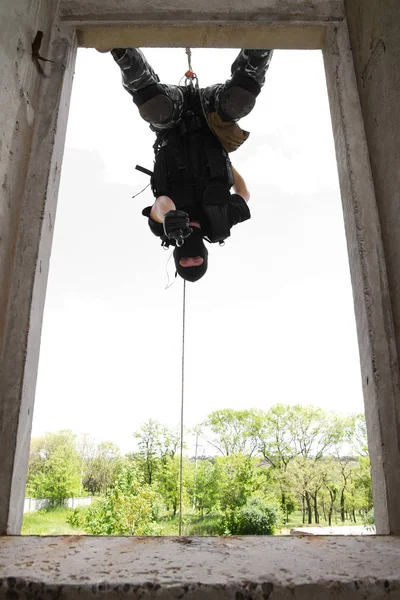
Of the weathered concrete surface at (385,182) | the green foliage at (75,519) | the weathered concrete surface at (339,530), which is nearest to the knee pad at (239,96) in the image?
the weathered concrete surface at (385,182)

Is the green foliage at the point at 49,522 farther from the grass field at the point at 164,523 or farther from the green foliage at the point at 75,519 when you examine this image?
the green foliage at the point at 75,519

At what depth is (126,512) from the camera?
2325 centimetres

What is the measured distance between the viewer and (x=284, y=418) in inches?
1464

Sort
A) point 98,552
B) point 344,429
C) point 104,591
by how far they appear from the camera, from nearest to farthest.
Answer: point 104,591 → point 98,552 → point 344,429

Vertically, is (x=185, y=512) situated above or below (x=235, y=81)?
below

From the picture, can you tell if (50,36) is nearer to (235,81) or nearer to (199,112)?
(235,81)

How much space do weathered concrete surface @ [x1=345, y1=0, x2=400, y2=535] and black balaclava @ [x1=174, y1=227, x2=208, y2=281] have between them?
1721 millimetres

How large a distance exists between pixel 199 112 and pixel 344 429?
36029mm

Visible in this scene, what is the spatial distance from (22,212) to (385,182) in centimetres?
108

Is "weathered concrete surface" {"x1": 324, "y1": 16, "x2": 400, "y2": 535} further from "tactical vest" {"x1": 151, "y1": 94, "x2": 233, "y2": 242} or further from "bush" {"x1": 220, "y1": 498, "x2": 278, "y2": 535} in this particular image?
"bush" {"x1": 220, "y1": 498, "x2": 278, "y2": 535}

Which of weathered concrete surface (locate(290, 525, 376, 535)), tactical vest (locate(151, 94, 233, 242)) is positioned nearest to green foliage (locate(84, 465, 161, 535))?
weathered concrete surface (locate(290, 525, 376, 535))

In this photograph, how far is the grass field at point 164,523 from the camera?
28047 millimetres

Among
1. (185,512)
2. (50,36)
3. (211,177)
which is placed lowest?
(185,512)

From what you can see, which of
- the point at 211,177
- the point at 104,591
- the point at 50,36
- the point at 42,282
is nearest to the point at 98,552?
the point at 104,591
